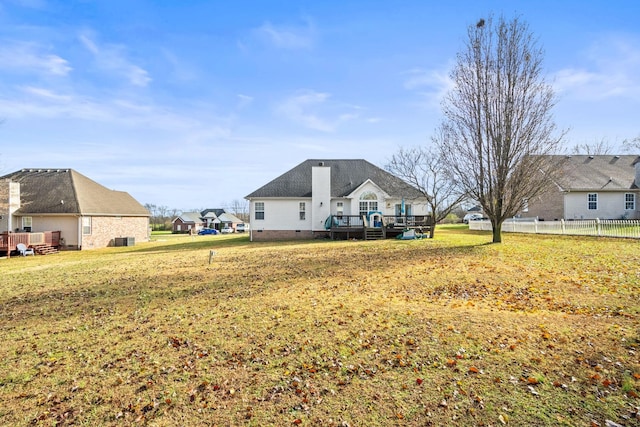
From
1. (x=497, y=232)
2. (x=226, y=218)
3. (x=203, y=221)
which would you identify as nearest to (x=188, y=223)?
(x=203, y=221)

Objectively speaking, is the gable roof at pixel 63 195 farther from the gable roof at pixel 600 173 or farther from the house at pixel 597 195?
the gable roof at pixel 600 173

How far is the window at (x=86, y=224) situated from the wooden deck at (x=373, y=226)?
19641 mm

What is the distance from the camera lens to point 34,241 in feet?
77.3

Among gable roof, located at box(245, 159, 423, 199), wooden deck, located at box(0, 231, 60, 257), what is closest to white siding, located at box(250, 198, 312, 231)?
gable roof, located at box(245, 159, 423, 199)

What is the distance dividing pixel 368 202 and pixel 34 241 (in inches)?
963

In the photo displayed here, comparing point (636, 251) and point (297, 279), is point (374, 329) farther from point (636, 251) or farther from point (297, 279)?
point (636, 251)

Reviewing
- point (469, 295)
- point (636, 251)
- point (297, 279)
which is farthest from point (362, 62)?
point (636, 251)

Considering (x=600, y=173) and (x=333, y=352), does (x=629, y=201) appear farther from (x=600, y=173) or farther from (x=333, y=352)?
(x=333, y=352)

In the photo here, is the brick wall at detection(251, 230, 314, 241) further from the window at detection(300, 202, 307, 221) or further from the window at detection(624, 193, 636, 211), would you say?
the window at detection(624, 193, 636, 211)

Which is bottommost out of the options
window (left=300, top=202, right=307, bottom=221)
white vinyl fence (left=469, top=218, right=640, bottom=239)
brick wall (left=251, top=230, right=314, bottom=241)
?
brick wall (left=251, top=230, right=314, bottom=241)

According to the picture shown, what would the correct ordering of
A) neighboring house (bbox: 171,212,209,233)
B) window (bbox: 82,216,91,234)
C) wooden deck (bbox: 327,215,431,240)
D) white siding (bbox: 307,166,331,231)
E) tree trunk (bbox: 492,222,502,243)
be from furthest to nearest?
neighboring house (bbox: 171,212,209,233) < white siding (bbox: 307,166,331,231) < window (bbox: 82,216,91,234) < wooden deck (bbox: 327,215,431,240) < tree trunk (bbox: 492,222,502,243)

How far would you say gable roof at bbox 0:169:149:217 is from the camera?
2638cm

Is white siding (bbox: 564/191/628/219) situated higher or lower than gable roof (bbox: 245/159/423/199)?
lower

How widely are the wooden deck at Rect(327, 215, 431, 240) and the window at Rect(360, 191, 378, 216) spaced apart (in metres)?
1.32
